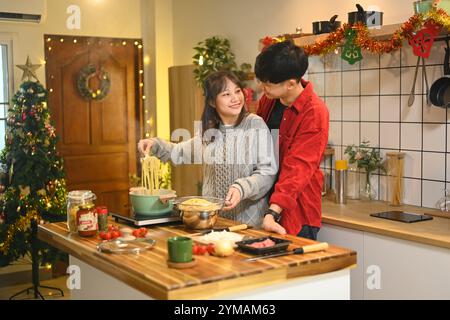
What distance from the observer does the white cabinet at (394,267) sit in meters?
2.80

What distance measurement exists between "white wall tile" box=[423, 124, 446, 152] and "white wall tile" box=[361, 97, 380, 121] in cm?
36

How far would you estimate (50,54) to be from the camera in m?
5.27

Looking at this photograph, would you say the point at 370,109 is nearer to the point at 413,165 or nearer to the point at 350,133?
the point at 350,133

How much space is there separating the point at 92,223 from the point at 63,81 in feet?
10.5

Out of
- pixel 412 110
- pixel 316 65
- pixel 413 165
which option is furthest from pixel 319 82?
pixel 413 165

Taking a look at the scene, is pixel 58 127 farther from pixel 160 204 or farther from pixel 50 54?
pixel 160 204

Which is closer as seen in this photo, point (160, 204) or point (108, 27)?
point (160, 204)

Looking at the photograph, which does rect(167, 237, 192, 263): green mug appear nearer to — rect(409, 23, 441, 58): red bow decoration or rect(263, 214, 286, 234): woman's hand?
rect(263, 214, 286, 234): woman's hand

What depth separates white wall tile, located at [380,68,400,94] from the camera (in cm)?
358

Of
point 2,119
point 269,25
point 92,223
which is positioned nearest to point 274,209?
point 92,223

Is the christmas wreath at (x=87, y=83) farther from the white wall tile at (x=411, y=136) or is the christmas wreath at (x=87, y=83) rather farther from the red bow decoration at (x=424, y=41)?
the red bow decoration at (x=424, y=41)

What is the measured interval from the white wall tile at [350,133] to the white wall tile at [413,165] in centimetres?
40

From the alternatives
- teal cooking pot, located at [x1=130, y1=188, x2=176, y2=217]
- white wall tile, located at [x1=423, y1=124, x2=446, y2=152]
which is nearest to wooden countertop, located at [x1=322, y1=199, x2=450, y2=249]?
white wall tile, located at [x1=423, y1=124, x2=446, y2=152]

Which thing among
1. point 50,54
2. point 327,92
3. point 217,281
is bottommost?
point 217,281
